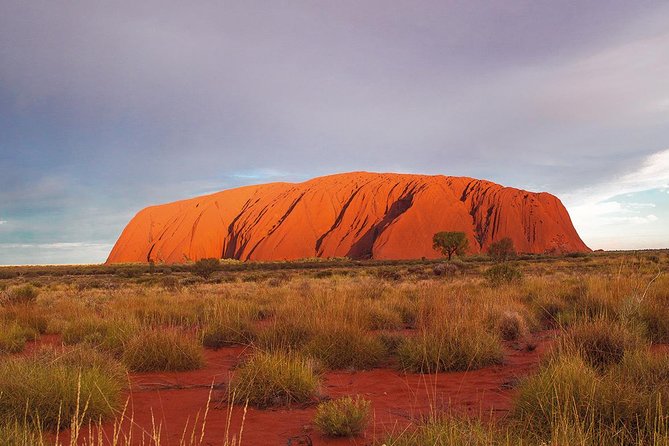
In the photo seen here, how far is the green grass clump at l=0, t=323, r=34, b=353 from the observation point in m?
6.77

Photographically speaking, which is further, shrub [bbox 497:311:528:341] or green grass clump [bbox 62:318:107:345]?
shrub [bbox 497:311:528:341]

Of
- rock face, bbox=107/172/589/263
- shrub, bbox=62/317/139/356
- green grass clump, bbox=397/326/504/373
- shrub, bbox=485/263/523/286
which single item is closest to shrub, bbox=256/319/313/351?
green grass clump, bbox=397/326/504/373

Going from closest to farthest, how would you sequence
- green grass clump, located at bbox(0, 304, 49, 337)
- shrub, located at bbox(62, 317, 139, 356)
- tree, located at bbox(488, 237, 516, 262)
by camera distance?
shrub, located at bbox(62, 317, 139, 356)
green grass clump, located at bbox(0, 304, 49, 337)
tree, located at bbox(488, 237, 516, 262)

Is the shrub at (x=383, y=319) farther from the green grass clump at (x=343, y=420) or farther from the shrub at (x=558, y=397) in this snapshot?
the shrub at (x=558, y=397)

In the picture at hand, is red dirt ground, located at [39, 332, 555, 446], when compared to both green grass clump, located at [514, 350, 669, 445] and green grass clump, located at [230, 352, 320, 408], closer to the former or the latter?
green grass clump, located at [230, 352, 320, 408]

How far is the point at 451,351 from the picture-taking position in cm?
545

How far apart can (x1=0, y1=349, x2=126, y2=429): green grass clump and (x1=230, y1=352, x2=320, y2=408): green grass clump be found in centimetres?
113

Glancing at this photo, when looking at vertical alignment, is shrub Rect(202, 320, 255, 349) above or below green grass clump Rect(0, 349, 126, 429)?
below

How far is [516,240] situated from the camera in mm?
66625

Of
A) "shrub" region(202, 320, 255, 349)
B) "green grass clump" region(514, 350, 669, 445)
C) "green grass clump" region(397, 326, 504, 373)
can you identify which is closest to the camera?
"green grass clump" region(514, 350, 669, 445)

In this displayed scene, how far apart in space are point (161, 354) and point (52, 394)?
2198 mm

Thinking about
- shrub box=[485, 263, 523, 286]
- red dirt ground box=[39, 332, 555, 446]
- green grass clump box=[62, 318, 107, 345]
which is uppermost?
shrub box=[485, 263, 523, 286]

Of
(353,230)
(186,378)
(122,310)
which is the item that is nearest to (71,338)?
(122,310)

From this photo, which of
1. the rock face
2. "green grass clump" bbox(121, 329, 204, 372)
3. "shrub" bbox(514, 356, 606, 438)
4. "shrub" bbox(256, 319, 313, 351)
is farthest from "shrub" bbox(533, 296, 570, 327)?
the rock face
